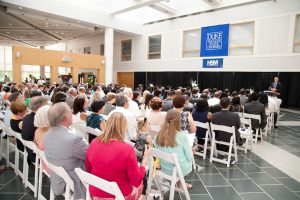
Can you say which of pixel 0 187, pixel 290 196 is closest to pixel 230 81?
pixel 290 196

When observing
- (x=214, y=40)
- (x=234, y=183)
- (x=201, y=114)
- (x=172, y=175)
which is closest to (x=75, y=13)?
(x=214, y=40)

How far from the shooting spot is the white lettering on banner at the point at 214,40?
488 inches

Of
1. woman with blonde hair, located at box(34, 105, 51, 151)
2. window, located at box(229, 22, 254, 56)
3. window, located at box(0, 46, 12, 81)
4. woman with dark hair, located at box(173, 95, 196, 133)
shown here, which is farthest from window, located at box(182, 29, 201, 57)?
window, located at box(0, 46, 12, 81)

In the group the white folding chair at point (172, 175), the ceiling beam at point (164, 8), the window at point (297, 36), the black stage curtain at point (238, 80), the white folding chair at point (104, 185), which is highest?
the ceiling beam at point (164, 8)

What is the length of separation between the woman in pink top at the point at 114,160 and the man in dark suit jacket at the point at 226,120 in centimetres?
254

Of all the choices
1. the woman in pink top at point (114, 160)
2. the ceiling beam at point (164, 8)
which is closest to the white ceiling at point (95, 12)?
the ceiling beam at point (164, 8)

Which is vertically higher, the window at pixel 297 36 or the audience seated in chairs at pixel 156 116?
the window at pixel 297 36

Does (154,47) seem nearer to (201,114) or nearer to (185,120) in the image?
(201,114)

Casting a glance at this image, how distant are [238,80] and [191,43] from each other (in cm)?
381

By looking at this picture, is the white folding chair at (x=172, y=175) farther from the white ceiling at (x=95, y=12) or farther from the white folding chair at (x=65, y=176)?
the white ceiling at (x=95, y=12)

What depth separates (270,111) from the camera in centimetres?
650

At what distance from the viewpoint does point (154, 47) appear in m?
16.2

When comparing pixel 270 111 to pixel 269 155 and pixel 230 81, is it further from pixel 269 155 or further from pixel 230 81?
pixel 230 81

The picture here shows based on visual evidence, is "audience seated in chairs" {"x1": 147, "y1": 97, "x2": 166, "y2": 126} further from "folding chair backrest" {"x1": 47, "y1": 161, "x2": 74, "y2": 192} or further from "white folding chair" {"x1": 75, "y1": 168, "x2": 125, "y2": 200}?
"white folding chair" {"x1": 75, "y1": 168, "x2": 125, "y2": 200}
